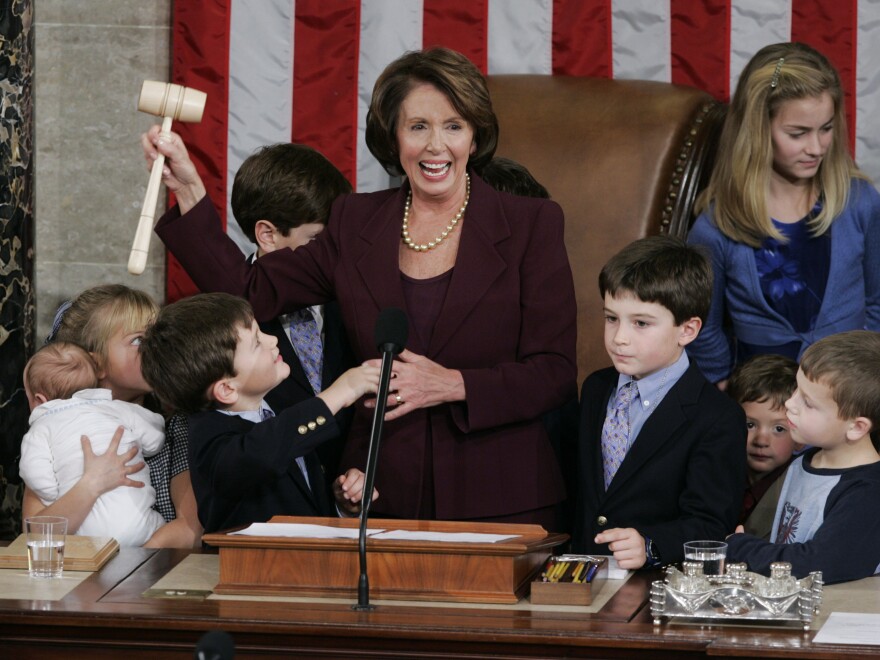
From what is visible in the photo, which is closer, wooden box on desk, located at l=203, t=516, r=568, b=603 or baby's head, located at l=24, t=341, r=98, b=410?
wooden box on desk, located at l=203, t=516, r=568, b=603

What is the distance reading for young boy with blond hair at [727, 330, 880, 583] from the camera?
3.00 metres

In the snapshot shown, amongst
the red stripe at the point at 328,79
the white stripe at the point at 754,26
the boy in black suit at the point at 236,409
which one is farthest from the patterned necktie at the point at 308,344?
the white stripe at the point at 754,26

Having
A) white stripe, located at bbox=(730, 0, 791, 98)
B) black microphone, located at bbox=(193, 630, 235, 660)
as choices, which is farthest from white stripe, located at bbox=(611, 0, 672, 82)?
black microphone, located at bbox=(193, 630, 235, 660)

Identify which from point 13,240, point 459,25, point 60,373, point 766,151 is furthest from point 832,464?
point 13,240

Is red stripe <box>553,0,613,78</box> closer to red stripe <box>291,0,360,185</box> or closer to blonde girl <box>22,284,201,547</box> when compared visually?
red stripe <box>291,0,360,185</box>

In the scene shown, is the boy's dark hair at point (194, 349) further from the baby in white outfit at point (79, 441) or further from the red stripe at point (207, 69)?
the red stripe at point (207, 69)

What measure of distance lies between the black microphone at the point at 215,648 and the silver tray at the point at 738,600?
105 centimetres

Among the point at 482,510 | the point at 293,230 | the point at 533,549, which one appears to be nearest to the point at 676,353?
the point at 482,510

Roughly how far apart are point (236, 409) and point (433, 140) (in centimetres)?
82

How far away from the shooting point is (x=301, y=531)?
2914 mm

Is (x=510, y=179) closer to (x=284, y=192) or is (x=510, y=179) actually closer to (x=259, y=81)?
(x=284, y=192)

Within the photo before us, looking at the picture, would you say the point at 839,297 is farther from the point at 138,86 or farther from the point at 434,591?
the point at 138,86

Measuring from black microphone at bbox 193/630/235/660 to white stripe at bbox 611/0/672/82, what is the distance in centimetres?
380

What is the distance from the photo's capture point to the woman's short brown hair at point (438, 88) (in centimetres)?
344
